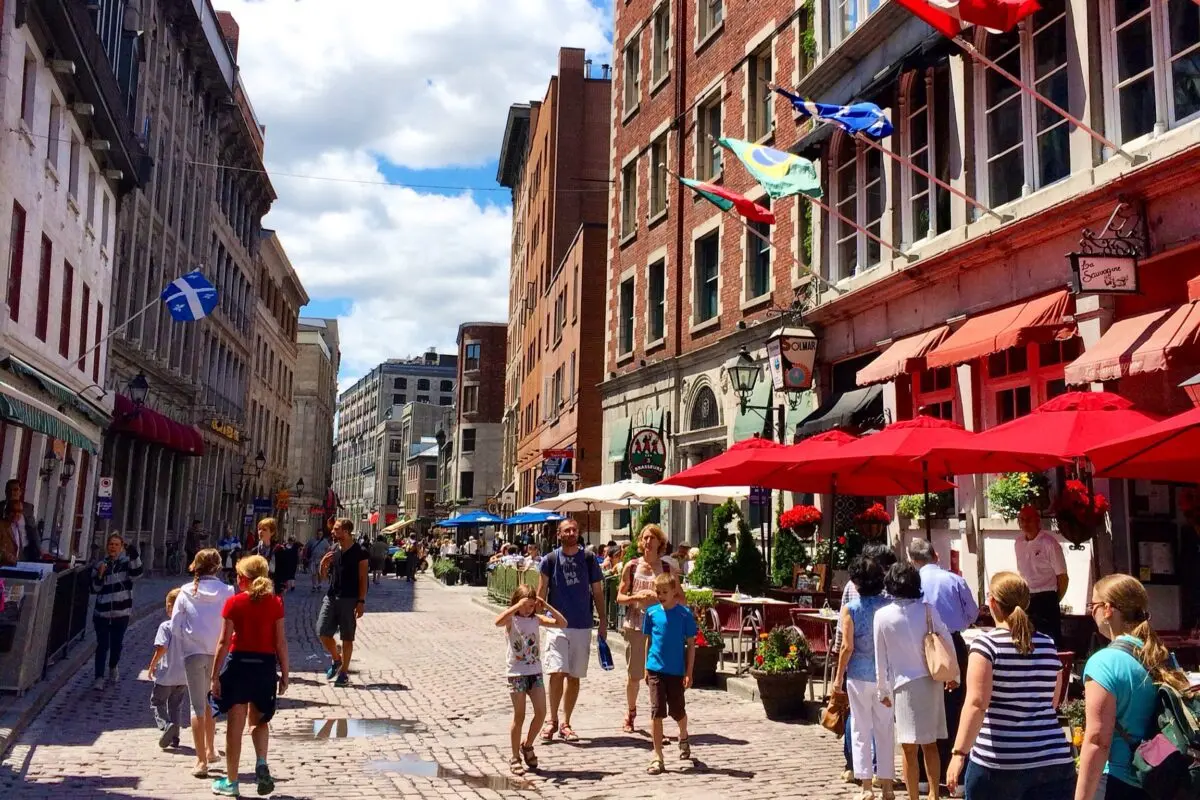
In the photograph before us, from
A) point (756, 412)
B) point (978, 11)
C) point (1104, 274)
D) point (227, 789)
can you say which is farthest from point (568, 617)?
point (756, 412)

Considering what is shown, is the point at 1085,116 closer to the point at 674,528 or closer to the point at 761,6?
the point at 761,6

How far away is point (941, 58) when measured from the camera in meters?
15.5

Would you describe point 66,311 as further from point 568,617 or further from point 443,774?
point 443,774

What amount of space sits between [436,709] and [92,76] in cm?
1864

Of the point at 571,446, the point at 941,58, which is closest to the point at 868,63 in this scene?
the point at 941,58

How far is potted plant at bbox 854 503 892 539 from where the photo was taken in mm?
15969

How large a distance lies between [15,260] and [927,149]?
16500 millimetres

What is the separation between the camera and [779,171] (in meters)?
14.8

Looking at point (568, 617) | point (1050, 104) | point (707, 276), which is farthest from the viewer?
point (707, 276)

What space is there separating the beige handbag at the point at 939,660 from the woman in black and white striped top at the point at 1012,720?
4.62 ft

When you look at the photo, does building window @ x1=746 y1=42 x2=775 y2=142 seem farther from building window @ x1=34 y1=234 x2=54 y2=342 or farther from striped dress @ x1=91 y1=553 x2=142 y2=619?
striped dress @ x1=91 y1=553 x2=142 y2=619

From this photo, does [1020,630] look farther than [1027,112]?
No

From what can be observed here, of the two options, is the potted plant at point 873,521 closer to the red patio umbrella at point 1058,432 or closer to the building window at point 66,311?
the red patio umbrella at point 1058,432

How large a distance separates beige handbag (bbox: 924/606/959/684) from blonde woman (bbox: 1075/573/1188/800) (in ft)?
6.06
